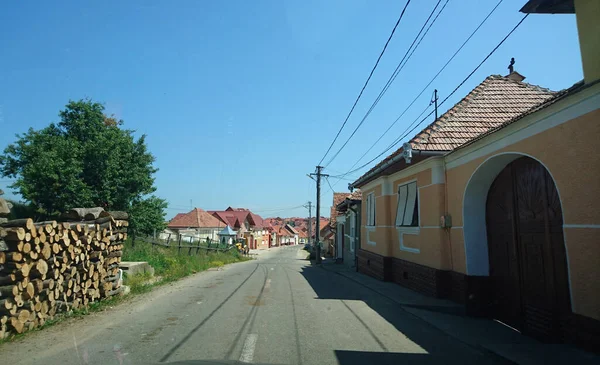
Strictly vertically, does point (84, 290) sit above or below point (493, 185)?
below

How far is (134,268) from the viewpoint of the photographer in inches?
507

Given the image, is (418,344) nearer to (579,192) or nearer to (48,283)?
(579,192)

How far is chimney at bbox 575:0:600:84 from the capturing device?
5422 mm

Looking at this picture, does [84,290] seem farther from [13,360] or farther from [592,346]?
[592,346]

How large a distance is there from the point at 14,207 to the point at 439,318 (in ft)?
73.3

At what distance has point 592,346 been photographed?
15.5 ft

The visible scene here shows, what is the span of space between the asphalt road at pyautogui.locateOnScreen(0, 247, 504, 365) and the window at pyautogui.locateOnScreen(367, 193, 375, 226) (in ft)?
20.8

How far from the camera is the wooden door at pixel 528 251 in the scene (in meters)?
5.67

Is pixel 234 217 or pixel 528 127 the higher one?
pixel 234 217

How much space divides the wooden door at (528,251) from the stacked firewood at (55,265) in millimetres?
8181

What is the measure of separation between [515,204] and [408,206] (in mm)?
4928

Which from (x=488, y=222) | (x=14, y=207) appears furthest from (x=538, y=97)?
(x=14, y=207)

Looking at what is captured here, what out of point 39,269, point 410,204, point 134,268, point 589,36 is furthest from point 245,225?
point 589,36

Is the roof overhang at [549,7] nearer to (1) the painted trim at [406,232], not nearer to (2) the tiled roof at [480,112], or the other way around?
(2) the tiled roof at [480,112]
